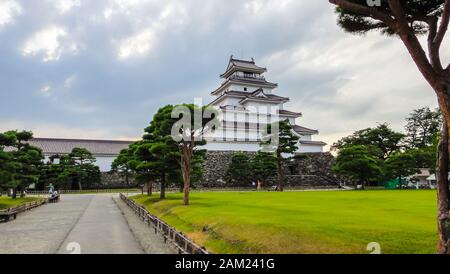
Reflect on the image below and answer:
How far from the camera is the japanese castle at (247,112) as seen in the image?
56.2 meters

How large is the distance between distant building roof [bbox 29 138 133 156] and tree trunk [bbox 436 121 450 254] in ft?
196

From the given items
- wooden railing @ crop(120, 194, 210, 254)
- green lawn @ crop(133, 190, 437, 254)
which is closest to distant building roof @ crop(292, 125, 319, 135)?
wooden railing @ crop(120, 194, 210, 254)

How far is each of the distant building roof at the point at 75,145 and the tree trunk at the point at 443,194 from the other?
5967 cm

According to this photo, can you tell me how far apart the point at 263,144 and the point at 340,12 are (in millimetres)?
34190

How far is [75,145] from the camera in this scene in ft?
207

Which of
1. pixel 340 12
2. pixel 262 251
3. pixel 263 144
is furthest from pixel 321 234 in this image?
pixel 263 144

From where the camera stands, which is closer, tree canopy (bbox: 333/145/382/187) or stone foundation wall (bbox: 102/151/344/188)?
tree canopy (bbox: 333/145/382/187)

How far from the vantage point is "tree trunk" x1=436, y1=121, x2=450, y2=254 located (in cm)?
719

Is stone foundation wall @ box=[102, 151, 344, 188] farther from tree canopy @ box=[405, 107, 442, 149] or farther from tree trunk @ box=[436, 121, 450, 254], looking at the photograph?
tree trunk @ box=[436, 121, 450, 254]

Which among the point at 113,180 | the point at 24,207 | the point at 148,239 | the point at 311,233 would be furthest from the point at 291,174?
the point at 311,233

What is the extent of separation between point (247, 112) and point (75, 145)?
28.9 meters

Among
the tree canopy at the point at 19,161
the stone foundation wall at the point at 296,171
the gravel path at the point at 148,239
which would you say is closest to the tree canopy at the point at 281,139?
the stone foundation wall at the point at 296,171

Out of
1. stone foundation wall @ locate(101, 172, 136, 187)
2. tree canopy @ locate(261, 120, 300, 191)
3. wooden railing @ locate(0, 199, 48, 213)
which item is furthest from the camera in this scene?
stone foundation wall @ locate(101, 172, 136, 187)
